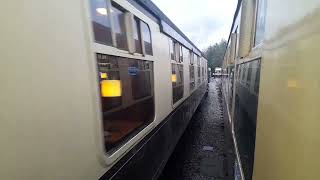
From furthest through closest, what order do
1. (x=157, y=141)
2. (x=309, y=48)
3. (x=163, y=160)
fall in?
(x=163, y=160)
(x=157, y=141)
(x=309, y=48)

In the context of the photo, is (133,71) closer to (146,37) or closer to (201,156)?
(146,37)

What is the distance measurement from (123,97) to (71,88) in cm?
105

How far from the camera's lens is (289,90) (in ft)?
3.01

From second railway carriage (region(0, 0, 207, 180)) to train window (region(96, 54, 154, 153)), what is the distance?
0.01 meters

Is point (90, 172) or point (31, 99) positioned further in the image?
point (90, 172)

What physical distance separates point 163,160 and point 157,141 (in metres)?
0.54

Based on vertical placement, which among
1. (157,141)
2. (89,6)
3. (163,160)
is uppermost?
(89,6)

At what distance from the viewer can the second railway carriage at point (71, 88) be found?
3.14 feet

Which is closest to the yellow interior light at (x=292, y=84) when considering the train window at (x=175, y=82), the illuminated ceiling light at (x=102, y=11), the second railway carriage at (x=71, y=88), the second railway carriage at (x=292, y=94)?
the second railway carriage at (x=292, y=94)

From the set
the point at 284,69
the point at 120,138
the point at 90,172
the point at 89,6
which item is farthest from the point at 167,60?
the point at 284,69

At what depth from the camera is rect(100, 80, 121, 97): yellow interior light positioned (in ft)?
5.76

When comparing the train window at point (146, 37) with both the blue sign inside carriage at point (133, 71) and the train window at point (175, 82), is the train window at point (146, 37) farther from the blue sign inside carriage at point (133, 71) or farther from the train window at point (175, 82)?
the train window at point (175, 82)

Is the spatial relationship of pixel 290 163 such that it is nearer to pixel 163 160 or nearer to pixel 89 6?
pixel 89 6

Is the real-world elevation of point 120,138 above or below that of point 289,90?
below
